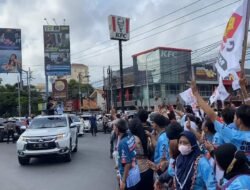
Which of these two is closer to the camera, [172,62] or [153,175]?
[153,175]

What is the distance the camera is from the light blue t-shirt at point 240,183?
306cm

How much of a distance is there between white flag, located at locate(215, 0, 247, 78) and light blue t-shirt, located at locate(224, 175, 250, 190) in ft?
10.1

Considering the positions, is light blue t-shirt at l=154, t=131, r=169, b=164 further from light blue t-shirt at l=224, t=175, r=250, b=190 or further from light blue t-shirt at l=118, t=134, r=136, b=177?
light blue t-shirt at l=224, t=175, r=250, b=190

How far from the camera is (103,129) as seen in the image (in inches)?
1219

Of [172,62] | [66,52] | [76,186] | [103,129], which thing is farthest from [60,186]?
[172,62]

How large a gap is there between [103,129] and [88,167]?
18.6 meters

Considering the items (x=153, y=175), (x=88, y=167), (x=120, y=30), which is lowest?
(x=88, y=167)

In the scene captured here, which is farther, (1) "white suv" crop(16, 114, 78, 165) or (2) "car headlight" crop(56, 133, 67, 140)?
(2) "car headlight" crop(56, 133, 67, 140)

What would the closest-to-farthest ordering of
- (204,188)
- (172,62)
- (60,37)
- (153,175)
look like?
(204,188) < (153,175) < (60,37) < (172,62)

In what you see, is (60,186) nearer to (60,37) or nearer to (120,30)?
(120,30)

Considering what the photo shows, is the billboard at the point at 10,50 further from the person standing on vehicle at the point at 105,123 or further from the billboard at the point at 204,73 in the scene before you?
the billboard at the point at 204,73

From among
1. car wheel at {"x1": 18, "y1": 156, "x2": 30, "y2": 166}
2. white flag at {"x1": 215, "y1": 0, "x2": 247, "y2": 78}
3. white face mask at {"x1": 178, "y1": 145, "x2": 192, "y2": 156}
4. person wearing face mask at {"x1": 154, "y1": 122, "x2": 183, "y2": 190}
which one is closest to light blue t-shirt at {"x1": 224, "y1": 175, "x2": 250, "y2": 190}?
white face mask at {"x1": 178, "y1": 145, "x2": 192, "y2": 156}

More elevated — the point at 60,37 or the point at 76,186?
the point at 60,37

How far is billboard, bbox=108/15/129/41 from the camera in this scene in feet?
78.4
